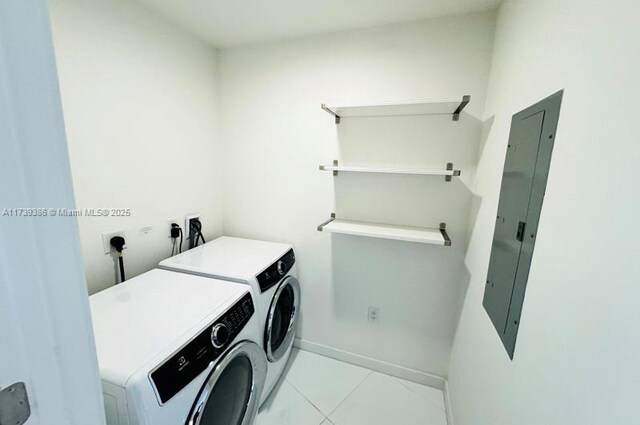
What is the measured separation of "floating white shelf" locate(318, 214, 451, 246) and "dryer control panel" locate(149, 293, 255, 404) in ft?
2.31

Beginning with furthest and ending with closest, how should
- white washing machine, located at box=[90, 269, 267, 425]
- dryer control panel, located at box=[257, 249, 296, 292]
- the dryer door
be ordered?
dryer control panel, located at box=[257, 249, 296, 292] < the dryer door < white washing machine, located at box=[90, 269, 267, 425]

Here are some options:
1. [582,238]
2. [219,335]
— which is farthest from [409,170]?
[219,335]

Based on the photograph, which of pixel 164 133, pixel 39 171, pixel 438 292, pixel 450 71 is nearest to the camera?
pixel 39 171

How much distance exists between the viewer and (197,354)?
0.88 m

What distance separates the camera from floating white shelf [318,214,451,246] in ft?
4.62

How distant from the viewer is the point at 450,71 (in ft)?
4.62

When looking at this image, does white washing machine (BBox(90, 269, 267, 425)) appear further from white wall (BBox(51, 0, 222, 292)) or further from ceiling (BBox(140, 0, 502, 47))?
ceiling (BBox(140, 0, 502, 47))

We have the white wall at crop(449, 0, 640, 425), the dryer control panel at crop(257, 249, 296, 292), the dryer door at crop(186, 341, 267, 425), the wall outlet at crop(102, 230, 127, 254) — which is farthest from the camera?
the dryer control panel at crop(257, 249, 296, 292)

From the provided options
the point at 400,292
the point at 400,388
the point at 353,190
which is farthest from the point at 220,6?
the point at 400,388

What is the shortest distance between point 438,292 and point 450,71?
4.28 feet

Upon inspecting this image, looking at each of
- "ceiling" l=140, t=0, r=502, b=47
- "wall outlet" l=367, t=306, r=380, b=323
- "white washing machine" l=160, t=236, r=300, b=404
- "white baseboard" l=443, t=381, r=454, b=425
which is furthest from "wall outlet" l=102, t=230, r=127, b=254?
"white baseboard" l=443, t=381, r=454, b=425

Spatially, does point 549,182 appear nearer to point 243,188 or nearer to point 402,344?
point 402,344

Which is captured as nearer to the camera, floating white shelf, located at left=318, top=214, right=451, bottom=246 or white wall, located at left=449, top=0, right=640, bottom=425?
white wall, located at left=449, top=0, right=640, bottom=425

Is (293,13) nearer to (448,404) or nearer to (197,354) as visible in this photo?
(197,354)
